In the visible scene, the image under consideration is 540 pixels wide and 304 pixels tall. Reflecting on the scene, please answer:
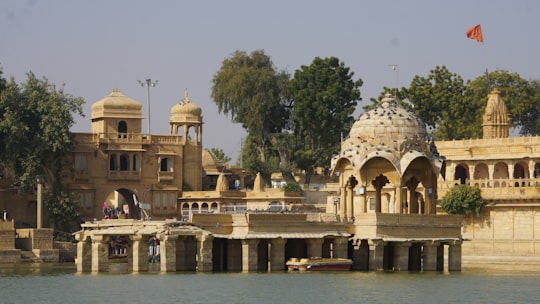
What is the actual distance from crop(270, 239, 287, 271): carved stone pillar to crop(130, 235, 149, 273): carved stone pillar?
4935mm

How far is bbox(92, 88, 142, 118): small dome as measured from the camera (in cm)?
9812

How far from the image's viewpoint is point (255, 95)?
10656 cm

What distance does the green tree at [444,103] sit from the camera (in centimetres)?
10194

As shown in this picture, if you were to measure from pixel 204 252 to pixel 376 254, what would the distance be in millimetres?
6859

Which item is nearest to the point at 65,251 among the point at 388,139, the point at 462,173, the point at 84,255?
the point at 84,255

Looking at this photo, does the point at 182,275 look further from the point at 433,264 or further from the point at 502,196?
the point at 502,196

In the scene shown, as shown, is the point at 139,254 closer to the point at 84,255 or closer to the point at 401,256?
the point at 84,255

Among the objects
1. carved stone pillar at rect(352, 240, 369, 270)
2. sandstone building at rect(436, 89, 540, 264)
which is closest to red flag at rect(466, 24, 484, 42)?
sandstone building at rect(436, 89, 540, 264)

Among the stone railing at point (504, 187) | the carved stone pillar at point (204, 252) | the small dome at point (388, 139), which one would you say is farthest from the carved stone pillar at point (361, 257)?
the stone railing at point (504, 187)

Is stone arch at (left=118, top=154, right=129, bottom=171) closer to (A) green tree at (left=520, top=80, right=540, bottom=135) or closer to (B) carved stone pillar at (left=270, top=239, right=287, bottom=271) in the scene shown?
(A) green tree at (left=520, top=80, right=540, bottom=135)

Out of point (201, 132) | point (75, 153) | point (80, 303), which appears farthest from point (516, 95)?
point (80, 303)

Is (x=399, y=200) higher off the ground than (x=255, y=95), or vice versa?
(x=255, y=95)

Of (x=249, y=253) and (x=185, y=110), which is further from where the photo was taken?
(x=185, y=110)

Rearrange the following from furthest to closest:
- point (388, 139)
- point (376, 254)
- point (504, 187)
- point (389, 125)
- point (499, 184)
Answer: point (499, 184) < point (504, 187) < point (389, 125) < point (388, 139) < point (376, 254)
